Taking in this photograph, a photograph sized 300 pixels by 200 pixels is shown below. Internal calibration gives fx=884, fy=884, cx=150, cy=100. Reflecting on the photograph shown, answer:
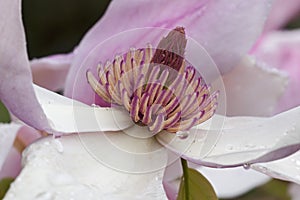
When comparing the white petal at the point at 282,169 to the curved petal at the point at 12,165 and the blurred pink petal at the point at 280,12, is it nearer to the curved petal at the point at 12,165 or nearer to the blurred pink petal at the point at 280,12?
the curved petal at the point at 12,165

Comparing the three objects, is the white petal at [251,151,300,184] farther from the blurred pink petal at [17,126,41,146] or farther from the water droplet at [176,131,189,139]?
the blurred pink petal at [17,126,41,146]

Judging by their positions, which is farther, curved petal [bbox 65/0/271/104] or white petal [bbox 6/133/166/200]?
curved petal [bbox 65/0/271/104]

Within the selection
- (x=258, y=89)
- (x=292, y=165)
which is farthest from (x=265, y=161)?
(x=258, y=89)

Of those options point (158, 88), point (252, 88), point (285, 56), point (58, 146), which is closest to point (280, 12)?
point (285, 56)

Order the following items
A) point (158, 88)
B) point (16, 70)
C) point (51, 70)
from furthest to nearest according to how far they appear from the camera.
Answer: point (51, 70) < point (158, 88) < point (16, 70)

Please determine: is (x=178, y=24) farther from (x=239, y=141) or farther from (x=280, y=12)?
(x=280, y=12)

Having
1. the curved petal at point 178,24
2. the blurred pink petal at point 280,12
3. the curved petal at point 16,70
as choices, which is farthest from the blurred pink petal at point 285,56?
the curved petal at point 16,70

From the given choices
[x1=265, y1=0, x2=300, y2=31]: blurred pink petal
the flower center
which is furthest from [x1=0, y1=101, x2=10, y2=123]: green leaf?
[x1=265, y1=0, x2=300, y2=31]: blurred pink petal
